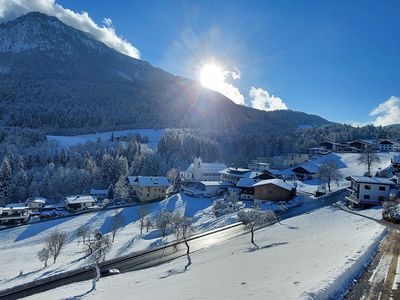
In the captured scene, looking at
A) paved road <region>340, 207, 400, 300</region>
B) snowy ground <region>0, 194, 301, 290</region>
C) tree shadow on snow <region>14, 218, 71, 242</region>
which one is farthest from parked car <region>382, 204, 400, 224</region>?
tree shadow on snow <region>14, 218, 71, 242</region>

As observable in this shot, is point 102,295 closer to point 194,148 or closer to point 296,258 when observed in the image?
point 296,258

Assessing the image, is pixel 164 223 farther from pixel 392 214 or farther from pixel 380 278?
pixel 380 278

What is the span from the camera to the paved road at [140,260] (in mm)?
30945

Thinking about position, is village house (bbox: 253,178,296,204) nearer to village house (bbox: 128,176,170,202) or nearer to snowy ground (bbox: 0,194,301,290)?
snowy ground (bbox: 0,194,301,290)

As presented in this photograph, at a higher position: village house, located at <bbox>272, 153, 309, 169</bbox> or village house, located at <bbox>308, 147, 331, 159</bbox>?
village house, located at <bbox>308, 147, 331, 159</bbox>

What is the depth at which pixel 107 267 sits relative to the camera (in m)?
36.0

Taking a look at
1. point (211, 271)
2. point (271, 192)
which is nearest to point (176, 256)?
point (211, 271)

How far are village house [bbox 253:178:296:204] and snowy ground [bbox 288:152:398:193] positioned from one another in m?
14.1

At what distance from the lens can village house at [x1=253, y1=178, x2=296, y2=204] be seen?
74.3 metres

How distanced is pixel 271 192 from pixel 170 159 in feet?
275

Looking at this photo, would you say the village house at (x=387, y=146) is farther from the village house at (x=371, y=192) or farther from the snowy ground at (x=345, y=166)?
the village house at (x=371, y=192)

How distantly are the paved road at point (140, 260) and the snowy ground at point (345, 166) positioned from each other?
35677 mm

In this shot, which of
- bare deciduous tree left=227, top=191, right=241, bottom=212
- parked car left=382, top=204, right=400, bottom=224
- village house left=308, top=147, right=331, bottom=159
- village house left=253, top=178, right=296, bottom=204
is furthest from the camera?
Result: village house left=308, top=147, right=331, bottom=159

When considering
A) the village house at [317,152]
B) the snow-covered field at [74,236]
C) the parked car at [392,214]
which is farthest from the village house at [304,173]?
the parked car at [392,214]
